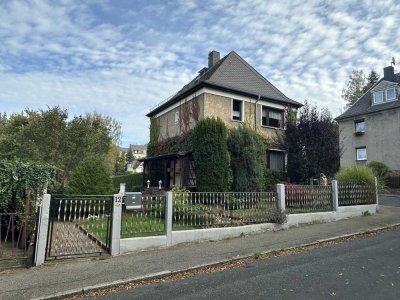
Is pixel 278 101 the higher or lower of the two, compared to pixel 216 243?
higher

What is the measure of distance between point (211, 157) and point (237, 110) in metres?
6.97

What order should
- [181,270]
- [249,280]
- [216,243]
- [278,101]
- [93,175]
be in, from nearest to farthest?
[249,280]
[181,270]
[216,243]
[93,175]
[278,101]

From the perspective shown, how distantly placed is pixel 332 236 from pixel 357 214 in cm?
465

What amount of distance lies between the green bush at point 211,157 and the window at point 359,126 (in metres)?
22.1

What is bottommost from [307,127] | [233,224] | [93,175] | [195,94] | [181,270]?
[181,270]

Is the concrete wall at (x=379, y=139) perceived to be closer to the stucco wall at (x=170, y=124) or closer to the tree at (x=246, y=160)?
the stucco wall at (x=170, y=124)

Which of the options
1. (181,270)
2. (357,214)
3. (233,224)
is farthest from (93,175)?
(357,214)

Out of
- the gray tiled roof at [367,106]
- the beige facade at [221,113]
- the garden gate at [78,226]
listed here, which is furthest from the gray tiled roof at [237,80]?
the garden gate at [78,226]

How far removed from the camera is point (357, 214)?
A: 13609 millimetres

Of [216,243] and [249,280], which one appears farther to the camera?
[216,243]

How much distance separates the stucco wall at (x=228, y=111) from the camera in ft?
61.5

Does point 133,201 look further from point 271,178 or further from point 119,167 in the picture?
point 119,167

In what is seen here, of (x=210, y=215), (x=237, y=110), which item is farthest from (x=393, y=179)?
(x=210, y=215)

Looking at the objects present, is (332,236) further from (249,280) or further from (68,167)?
(68,167)
